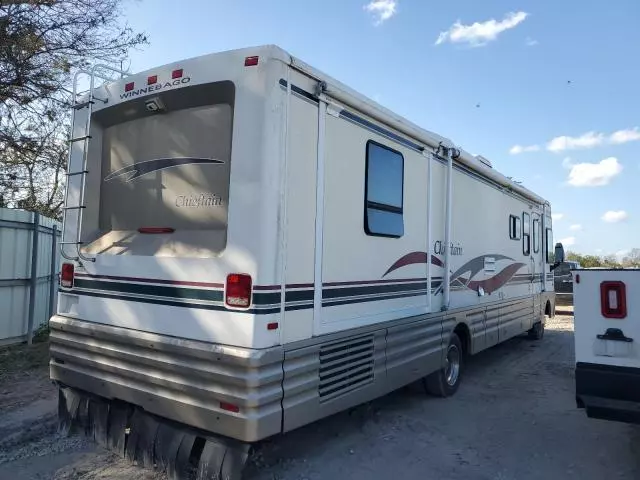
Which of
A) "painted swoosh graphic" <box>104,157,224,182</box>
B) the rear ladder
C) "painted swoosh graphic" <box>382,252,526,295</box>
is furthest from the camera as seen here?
"painted swoosh graphic" <box>382,252,526,295</box>

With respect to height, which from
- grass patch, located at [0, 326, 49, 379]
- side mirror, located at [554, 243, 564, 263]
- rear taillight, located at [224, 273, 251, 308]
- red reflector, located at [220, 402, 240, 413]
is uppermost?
side mirror, located at [554, 243, 564, 263]

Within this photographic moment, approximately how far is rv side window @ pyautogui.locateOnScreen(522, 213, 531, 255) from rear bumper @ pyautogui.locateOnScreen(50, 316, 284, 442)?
6609 millimetres

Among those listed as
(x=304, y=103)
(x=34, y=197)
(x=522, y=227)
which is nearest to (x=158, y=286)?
(x=304, y=103)

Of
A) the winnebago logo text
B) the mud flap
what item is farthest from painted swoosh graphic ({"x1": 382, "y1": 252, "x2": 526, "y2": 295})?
the winnebago logo text

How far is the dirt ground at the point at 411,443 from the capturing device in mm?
3836

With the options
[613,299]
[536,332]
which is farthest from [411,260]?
[536,332]

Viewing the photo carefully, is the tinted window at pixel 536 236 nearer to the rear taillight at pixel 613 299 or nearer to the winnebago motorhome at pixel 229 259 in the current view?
the winnebago motorhome at pixel 229 259

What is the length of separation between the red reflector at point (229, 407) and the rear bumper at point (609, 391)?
7.35 feet

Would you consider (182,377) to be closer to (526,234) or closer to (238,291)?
(238,291)

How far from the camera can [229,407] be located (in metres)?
3.22

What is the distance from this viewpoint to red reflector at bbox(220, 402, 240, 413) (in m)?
3.18

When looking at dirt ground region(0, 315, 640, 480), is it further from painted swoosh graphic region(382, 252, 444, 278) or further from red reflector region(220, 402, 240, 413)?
painted swoosh graphic region(382, 252, 444, 278)

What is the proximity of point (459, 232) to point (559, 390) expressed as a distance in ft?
7.54

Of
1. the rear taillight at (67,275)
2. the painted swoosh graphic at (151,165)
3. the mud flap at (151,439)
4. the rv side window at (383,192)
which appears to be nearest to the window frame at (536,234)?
the rv side window at (383,192)
